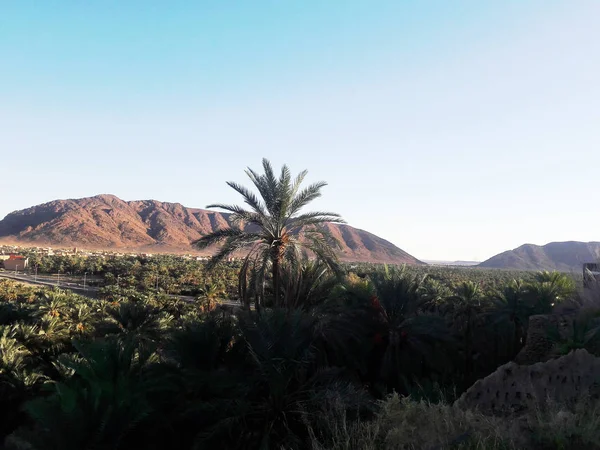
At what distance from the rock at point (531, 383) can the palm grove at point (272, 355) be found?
886 mm

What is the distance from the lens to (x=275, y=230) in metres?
18.1

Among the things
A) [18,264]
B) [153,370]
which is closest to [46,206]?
[18,264]

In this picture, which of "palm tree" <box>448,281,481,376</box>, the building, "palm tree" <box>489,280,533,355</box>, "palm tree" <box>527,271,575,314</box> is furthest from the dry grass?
the building

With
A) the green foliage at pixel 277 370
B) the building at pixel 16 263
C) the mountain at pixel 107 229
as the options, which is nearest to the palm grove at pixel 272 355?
the green foliage at pixel 277 370

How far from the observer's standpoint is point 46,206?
193 m

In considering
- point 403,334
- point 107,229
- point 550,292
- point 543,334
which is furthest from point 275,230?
point 107,229

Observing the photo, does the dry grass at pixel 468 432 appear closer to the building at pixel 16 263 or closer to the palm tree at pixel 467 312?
the palm tree at pixel 467 312

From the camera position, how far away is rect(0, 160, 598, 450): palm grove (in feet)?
28.8

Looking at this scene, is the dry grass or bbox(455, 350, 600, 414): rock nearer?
the dry grass

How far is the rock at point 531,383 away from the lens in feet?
33.2

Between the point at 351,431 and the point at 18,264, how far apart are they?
94850 millimetres

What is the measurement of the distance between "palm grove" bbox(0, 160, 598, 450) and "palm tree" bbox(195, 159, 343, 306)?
0.05 meters

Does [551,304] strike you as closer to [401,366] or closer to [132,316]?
[401,366]

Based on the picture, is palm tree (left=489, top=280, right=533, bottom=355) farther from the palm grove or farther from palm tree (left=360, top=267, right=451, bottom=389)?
palm tree (left=360, top=267, right=451, bottom=389)
